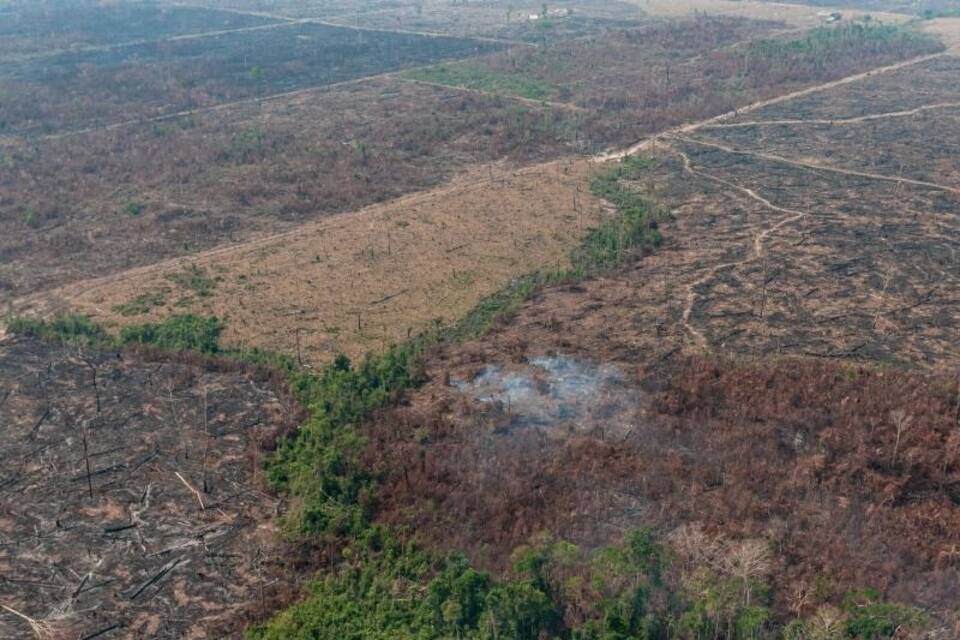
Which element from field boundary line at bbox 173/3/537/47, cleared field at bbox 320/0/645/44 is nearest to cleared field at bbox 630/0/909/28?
cleared field at bbox 320/0/645/44

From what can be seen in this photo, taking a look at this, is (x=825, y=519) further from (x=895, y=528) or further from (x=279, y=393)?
(x=279, y=393)

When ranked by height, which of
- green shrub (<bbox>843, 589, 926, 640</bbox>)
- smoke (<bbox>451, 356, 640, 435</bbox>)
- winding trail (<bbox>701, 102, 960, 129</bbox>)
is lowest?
green shrub (<bbox>843, 589, 926, 640</bbox>)

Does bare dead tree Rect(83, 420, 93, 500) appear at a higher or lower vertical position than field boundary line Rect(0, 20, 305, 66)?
lower

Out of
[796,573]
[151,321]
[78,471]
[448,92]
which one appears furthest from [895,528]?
[448,92]

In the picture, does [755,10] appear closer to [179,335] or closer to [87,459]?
[179,335]

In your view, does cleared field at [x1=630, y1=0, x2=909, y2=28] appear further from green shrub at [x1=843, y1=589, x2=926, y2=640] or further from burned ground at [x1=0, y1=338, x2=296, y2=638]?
green shrub at [x1=843, y1=589, x2=926, y2=640]

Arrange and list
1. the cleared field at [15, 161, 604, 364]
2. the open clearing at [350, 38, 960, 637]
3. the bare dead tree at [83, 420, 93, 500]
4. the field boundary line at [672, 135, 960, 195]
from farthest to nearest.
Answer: the field boundary line at [672, 135, 960, 195]
the cleared field at [15, 161, 604, 364]
the bare dead tree at [83, 420, 93, 500]
the open clearing at [350, 38, 960, 637]

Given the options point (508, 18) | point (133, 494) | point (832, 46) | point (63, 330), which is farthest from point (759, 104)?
point (133, 494)

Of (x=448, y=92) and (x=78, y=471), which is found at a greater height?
(x=448, y=92)
